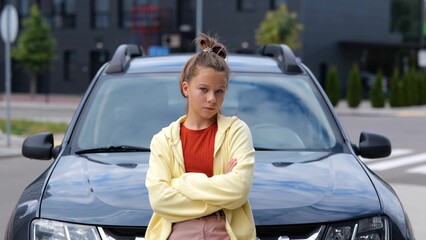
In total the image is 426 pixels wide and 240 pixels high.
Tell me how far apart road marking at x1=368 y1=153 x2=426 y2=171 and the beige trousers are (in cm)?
1080

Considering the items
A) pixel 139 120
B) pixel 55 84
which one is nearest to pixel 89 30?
pixel 55 84

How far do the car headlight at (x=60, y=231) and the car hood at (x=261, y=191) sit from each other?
0.03 meters

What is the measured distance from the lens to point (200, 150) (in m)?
3.06

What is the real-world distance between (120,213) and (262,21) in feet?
139

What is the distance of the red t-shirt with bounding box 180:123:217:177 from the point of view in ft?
10.0

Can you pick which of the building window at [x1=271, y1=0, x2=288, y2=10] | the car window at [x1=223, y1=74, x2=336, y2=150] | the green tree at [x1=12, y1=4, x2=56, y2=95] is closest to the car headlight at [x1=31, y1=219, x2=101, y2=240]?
the car window at [x1=223, y1=74, x2=336, y2=150]

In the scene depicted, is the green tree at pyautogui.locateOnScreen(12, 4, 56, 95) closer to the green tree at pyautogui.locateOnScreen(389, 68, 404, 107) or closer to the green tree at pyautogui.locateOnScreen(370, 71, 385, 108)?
the green tree at pyautogui.locateOnScreen(370, 71, 385, 108)

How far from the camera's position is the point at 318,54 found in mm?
46406

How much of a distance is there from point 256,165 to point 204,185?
952 mm

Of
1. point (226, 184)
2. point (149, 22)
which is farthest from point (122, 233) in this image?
point (149, 22)

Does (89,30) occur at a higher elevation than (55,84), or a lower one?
higher

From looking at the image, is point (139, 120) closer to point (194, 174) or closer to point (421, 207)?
point (194, 174)

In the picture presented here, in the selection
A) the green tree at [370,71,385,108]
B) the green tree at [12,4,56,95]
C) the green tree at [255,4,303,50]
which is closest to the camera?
the green tree at [370,71,385,108]

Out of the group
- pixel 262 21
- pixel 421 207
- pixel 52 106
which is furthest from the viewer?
pixel 262 21
